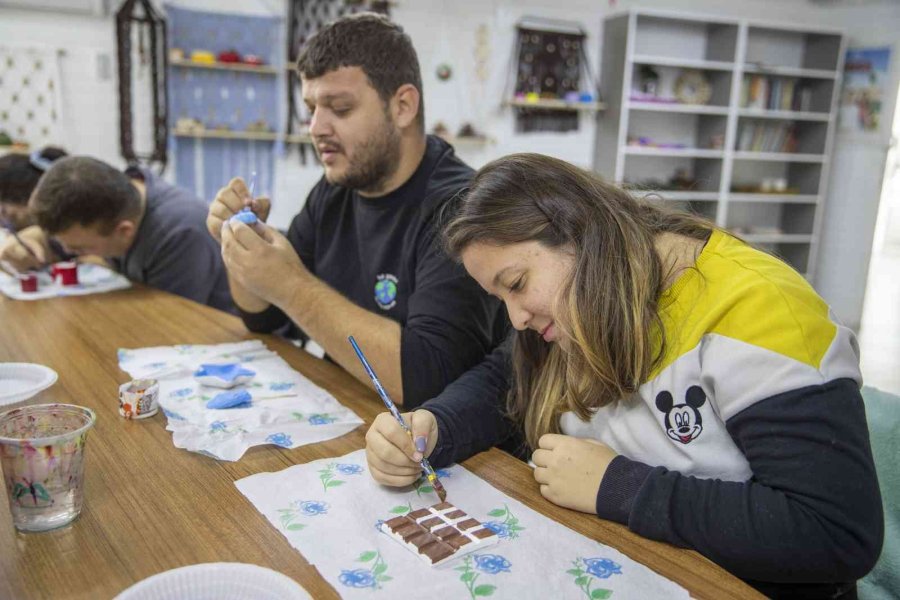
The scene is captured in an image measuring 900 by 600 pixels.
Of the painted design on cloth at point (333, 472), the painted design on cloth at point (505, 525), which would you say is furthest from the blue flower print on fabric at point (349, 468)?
the painted design on cloth at point (505, 525)

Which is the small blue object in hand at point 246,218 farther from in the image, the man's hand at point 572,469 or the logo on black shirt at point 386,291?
the man's hand at point 572,469

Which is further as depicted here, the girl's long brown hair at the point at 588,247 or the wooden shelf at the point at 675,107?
the wooden shelf at the point at 675,107

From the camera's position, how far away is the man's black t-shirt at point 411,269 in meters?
1.32

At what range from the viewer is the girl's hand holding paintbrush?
933 millimetres

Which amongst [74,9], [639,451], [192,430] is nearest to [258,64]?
[74,9]

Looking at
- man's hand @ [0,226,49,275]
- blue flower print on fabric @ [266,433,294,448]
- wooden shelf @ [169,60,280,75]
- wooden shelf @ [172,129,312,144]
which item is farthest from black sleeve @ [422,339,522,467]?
wooden shelf @ [169,60,280,75]

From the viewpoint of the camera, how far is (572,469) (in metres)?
0.91

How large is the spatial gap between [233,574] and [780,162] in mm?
5934

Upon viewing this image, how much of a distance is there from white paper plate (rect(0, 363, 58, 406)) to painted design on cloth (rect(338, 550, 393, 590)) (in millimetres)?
825

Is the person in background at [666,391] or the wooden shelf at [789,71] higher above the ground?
the wooden shelf at [789,71]

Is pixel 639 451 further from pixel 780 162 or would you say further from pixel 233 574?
pixel 780 162

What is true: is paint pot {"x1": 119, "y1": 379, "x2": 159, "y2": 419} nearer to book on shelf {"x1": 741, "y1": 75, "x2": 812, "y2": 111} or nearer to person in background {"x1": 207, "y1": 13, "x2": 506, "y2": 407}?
person in background {"x1": 207, "y1": 13, "x2": 506, "y2": 407}

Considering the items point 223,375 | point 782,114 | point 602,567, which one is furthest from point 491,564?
point 782,114

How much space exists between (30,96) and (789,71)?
502cm
